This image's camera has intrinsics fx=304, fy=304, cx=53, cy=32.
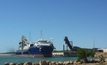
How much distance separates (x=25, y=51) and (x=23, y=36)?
34.3 meters

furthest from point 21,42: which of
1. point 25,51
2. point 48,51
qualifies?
point 48,51

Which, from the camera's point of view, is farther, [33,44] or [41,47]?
[33,44]

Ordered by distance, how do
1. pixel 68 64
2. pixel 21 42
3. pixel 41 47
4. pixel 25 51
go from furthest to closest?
1. pixel 21 42
2. pixel 25 51
3. pixel 41 47
4. pixel 68 64

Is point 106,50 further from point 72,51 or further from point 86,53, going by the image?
point 86,53

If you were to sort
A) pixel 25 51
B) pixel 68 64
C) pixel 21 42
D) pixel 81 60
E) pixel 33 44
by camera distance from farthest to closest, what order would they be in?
pixel 21 42, pixel 25 51, pixel 33 44, pixel 81 60, pixel 68 64

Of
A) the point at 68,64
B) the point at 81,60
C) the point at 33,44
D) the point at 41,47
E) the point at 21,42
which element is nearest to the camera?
the point at 68,64

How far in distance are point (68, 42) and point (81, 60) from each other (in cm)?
9299

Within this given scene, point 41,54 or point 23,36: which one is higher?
point 23,36

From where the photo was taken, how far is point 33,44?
152875mm

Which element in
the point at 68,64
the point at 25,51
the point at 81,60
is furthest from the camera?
the point at 25,51

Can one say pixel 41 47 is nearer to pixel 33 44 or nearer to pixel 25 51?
pixel 33 44

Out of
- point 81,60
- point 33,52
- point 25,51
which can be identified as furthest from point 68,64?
point 25,51

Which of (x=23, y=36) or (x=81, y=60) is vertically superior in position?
(x=23, y=36)

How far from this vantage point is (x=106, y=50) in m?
193
